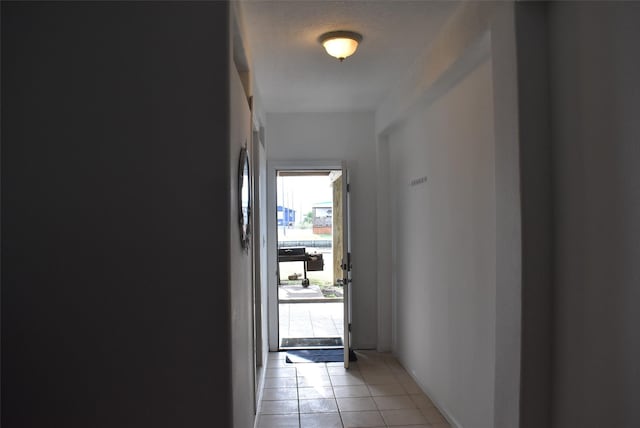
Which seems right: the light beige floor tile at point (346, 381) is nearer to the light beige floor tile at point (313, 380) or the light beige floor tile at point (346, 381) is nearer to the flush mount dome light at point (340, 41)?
the light beige floor tile at point (313, 380)

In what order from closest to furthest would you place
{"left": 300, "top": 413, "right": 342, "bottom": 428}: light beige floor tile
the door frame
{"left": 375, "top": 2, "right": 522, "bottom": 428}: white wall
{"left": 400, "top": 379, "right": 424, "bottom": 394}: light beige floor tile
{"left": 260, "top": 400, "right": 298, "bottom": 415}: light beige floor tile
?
{"left": 375, "top": 2, "right": 522, "bottom": 428}: white wall < {"left": 300, "top": 413, "right": 342, "bottom": 428}: light beige floor tile < {"left": 260, "top": 400, "right": 298, "bottom": 415}: light beige floor tile < {"left": 400, "top": 379, "right": 424, "bottom": 394}: light beige floor tile < the door frame

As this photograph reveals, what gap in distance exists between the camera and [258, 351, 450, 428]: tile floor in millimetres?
3008

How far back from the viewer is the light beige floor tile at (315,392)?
344cm

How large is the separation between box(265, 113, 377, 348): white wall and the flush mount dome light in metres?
1.99

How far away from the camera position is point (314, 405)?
10.7 ft

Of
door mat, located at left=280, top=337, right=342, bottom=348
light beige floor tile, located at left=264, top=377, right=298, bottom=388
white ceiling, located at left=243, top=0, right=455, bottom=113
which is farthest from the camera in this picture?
door mat, located at left=280, top=337, right=342, bottom=348

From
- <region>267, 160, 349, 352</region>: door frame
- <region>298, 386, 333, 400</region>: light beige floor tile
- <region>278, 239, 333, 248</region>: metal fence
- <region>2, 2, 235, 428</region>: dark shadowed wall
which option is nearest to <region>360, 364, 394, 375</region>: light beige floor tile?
<region>298, 386, 333, 400</region>: light beige floor tile

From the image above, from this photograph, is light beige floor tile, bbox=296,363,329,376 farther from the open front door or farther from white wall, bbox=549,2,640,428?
white wall, bbox=549,2,640,428

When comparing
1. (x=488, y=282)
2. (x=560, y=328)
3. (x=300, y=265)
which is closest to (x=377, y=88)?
(x=488, y=282)

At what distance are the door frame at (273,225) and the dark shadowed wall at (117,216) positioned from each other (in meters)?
2.91

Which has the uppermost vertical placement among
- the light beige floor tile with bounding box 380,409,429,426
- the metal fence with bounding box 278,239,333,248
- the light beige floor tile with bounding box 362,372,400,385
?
the metal fence with bounding box 278,239,333,248

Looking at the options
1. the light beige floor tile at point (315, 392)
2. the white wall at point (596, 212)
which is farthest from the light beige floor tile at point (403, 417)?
the white wall at point (596, 212)

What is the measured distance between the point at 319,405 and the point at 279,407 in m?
0.31

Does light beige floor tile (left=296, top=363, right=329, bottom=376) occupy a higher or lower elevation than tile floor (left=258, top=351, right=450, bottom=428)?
higher
